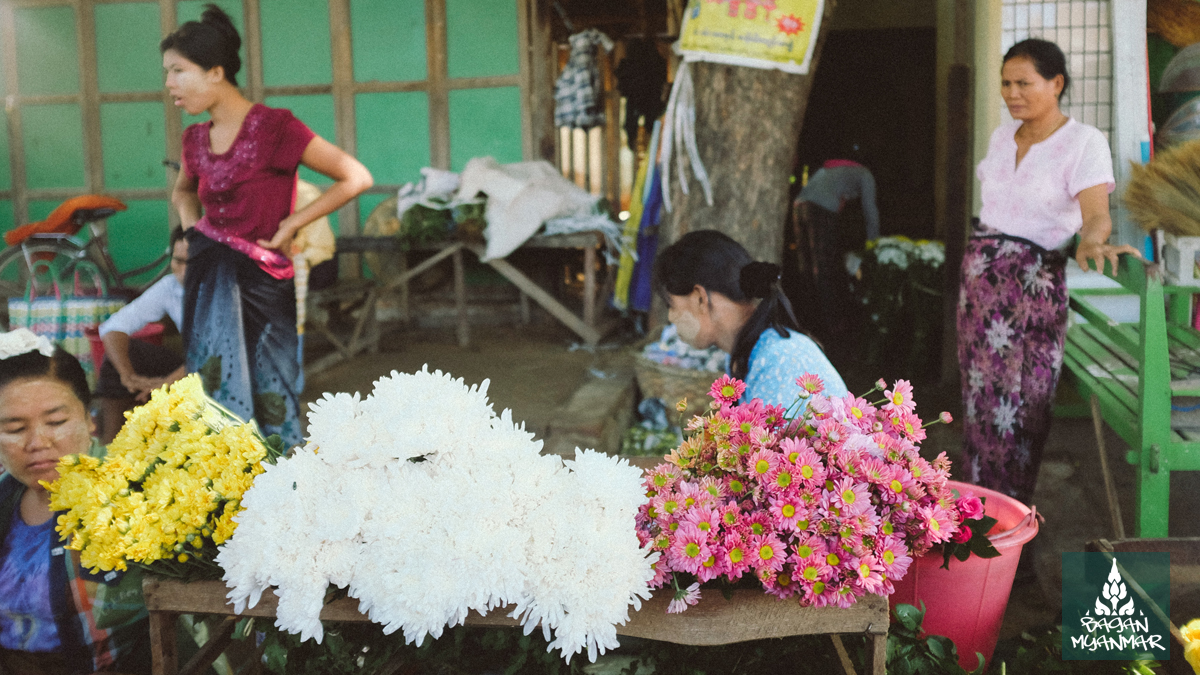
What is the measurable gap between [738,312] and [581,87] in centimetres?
471

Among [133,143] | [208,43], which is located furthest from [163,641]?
[133,143]

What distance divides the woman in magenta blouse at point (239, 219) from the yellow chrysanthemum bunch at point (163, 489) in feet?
5.16

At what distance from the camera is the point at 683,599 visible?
1453 mm

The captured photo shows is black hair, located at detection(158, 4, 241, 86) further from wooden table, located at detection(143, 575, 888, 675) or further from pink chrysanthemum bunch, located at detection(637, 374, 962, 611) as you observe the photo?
pink chrysanthemum bunch, located at detection(637, 374, 962, 611)

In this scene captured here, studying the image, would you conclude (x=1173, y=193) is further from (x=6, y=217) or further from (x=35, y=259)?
(x=6, y=217)

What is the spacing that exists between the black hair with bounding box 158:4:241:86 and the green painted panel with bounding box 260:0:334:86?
13.5 ft

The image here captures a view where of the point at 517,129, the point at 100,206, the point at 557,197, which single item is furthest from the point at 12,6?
the point at 557,197

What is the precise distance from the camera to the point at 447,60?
6941 millimetres

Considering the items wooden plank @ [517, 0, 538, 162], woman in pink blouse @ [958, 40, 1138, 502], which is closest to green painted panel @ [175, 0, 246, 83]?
wooden plank @ [517, 0, 538, 162]

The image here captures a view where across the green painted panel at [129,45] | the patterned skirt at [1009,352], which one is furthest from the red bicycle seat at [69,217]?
the patterned skirt at [1009,352]

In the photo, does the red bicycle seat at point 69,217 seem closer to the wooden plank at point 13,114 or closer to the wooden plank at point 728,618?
the wooden plank at point 13,114

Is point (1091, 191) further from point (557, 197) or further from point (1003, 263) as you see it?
point (557, 197)

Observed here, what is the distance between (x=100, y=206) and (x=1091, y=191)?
6361 millimetres

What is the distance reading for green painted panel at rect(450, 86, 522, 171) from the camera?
6906 millimetres
